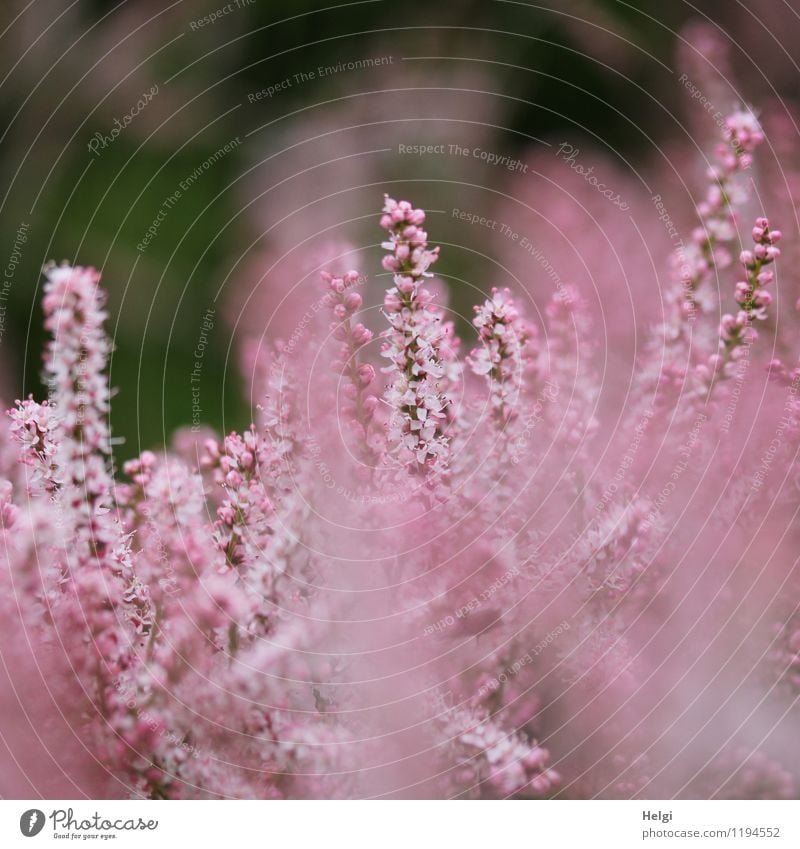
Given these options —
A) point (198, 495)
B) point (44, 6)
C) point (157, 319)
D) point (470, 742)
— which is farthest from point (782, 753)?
point (44, 6)

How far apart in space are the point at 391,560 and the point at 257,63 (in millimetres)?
516

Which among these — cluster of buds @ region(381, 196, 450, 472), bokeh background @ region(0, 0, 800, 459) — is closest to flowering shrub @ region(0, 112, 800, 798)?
cluster of buds @ region(381, 196, 450, 472)

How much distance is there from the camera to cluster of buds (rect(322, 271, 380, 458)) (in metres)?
0.49

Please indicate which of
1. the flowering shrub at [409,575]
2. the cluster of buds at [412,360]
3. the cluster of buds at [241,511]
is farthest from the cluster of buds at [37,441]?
the cluster of buds at [412,360]

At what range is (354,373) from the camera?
49 cm

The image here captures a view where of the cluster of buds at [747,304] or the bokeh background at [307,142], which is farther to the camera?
the bokeh background at [307,142]

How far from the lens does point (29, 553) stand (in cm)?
48

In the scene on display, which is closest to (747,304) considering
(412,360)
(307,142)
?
(412,360)

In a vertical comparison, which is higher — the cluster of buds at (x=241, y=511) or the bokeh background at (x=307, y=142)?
the bokeh background at (x=307, y=142)

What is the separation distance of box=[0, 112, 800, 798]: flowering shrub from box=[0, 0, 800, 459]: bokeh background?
0.15 metres

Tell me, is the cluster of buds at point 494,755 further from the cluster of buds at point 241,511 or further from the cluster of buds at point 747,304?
the cluster of buds at point 747,304

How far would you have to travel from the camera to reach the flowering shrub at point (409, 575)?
1.54 ft

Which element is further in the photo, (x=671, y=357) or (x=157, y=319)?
(x=157, y=319)
